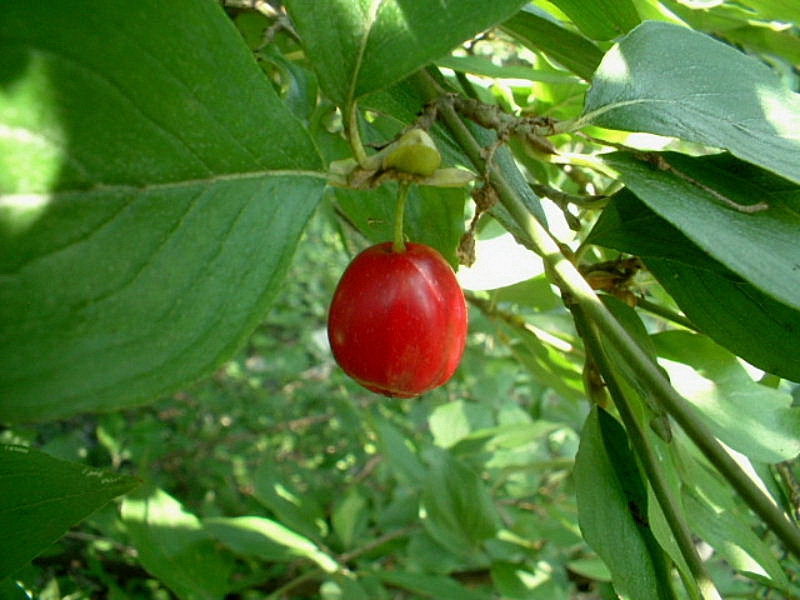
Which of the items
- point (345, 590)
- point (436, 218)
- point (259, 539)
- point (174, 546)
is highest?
point (436, 218)

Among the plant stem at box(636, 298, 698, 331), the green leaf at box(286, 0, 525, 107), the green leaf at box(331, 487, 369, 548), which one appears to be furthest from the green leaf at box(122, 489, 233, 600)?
the green leaf at box(286, 0, 525, 107)

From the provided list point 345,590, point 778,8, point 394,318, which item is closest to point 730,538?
point 394,318

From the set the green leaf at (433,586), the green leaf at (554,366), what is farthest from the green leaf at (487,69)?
the green leaf at (433,586)

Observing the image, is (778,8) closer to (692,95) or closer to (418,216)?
(692,95)

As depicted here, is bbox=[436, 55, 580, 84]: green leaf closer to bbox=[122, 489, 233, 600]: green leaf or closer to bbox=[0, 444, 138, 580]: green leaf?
bbox=[0, 444, 138, 580]: green leaf

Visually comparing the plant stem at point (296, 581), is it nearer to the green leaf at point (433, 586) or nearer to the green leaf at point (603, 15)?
the green leaf at point (433, 586)

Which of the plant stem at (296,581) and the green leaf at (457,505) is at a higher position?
the green leaf at (457,505)
